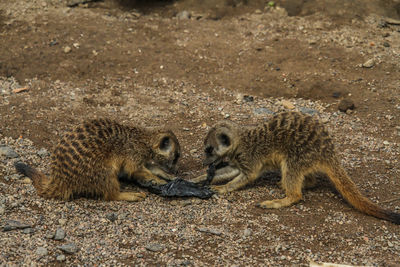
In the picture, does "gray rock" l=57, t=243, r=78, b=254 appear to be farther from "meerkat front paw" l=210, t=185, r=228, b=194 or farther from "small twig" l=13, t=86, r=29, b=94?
"small twig" l=13, t=86, r=29, b=94

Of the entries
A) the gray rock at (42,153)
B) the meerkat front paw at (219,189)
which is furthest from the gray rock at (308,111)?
the gray rock at (42,153)

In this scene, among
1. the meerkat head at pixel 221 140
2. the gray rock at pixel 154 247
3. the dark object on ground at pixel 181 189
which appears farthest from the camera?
the meerkat head at pixel 221 140

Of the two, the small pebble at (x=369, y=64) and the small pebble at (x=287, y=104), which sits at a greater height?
the small pebble at (x=369, y=64)

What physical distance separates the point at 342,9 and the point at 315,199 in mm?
4506

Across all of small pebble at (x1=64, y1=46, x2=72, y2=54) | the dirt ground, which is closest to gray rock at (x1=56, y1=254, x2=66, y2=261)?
the dirt ground

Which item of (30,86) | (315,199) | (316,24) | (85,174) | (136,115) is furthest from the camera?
(316,24)

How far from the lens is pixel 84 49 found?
22.5ft

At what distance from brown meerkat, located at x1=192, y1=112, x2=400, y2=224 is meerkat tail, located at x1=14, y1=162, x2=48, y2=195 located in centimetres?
140

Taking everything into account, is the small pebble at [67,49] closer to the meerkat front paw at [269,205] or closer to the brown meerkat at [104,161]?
the brown meerkat at [104,161]

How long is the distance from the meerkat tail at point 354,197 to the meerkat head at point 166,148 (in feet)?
4.58

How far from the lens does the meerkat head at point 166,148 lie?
178 inches

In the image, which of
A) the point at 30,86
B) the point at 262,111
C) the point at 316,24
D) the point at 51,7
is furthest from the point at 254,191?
the point at 51,7

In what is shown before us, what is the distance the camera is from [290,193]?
427 cm

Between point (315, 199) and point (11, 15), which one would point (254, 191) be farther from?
point (11, 15)
